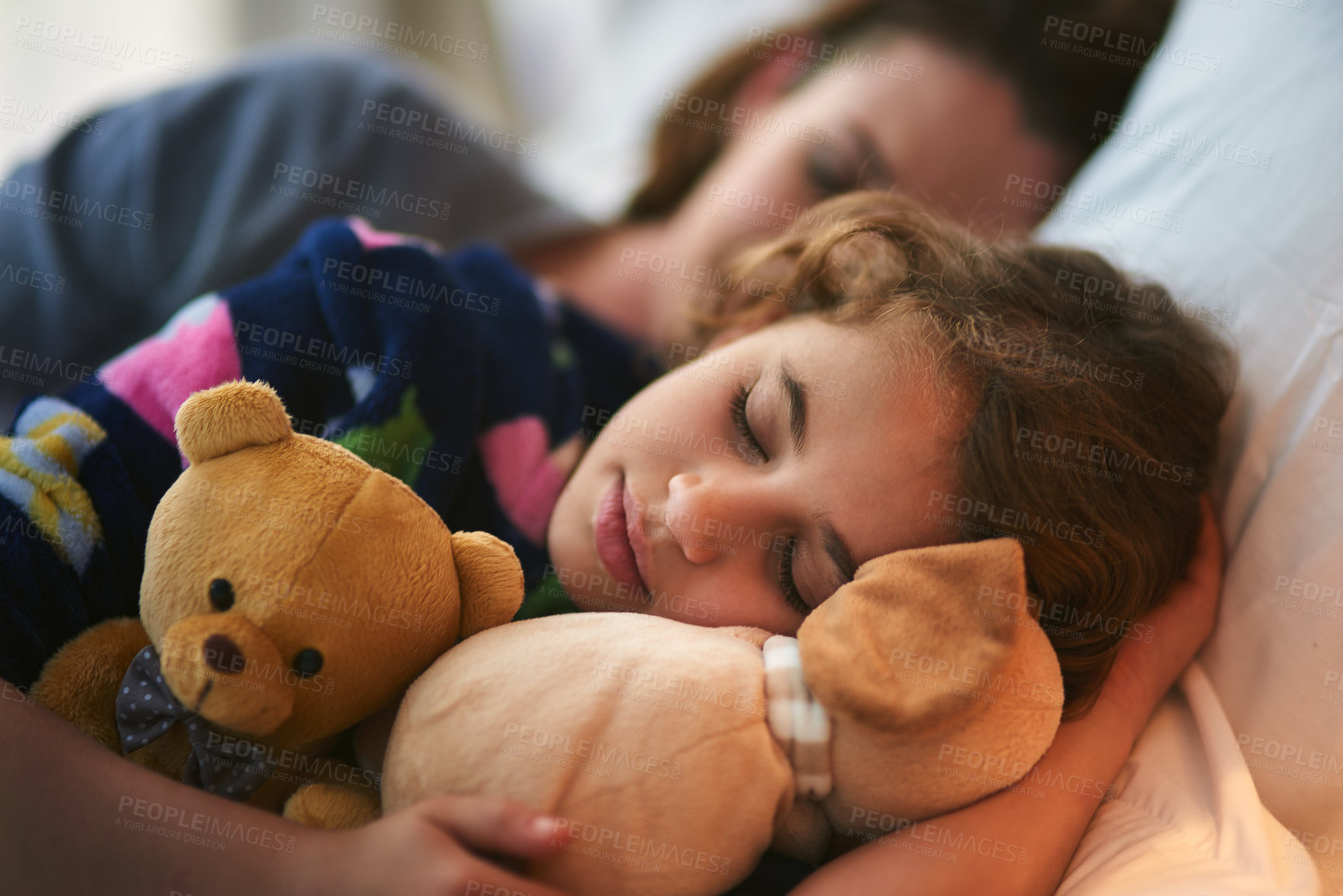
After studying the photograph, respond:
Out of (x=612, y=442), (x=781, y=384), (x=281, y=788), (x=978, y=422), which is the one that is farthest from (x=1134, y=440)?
(x=281, y=788)

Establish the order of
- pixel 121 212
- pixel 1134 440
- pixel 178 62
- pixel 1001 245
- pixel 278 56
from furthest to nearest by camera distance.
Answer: pixel 178 62, pixel 278 56, pixel 121 212, pixel 1001 245, pixel 1134 440

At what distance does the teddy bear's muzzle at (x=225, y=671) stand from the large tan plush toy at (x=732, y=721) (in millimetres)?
99

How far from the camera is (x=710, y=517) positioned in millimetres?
715

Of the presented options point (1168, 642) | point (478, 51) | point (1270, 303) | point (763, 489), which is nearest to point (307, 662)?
point (763, 489)

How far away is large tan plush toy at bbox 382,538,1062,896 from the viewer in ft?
1.82

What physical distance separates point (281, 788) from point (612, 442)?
1.31 ft

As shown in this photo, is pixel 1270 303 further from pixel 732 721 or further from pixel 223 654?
pixel 223 654

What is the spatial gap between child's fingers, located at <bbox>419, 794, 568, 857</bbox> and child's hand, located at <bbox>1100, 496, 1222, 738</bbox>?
57cm

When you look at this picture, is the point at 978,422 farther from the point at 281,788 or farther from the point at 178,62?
the point at 178,62

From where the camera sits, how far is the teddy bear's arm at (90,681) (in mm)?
660

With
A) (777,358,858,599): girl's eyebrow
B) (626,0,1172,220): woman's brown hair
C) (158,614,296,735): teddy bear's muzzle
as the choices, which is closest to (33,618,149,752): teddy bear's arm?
(158,614,296,735): teddy bear's muzzle

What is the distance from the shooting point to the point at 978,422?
751 mm

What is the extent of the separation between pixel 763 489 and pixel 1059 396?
28 centimetres

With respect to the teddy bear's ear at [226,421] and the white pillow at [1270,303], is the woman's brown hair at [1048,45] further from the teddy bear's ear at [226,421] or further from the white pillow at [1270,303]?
the teddy bear's ear at [226,421]
